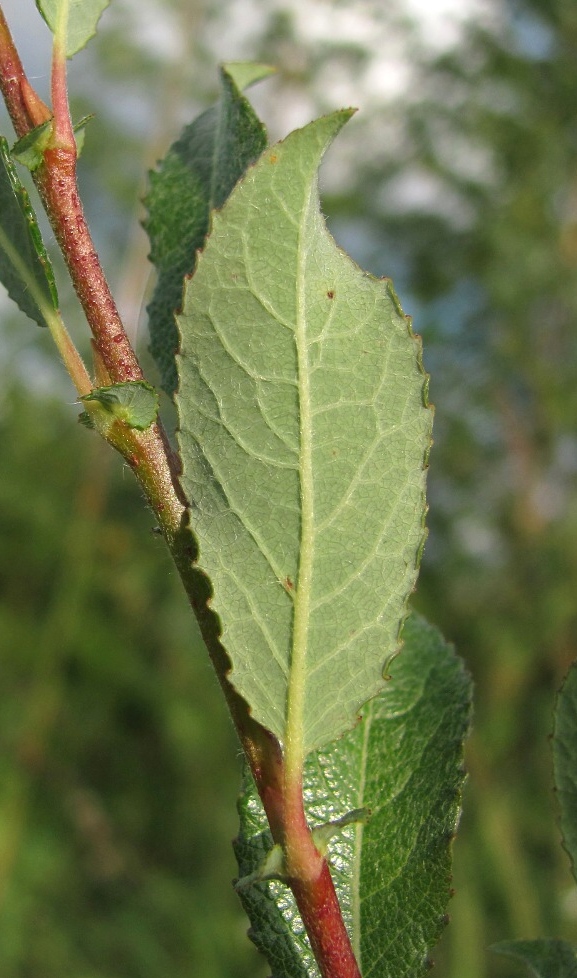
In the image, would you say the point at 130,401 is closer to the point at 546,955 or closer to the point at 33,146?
the point at 33,146

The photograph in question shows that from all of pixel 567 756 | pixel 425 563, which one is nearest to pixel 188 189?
pixel 567 756

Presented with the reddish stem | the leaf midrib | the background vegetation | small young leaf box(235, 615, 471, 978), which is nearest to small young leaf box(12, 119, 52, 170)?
the reddish stem

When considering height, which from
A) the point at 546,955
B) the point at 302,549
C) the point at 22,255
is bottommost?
the point at 546,955

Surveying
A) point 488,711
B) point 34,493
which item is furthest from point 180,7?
point 488,711

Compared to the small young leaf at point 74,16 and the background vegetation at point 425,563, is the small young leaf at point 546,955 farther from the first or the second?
the background vegetation at point 425,563

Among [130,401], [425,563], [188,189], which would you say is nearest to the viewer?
[130,401]

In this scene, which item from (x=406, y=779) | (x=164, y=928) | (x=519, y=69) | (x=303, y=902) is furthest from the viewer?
(x=519, y=69)

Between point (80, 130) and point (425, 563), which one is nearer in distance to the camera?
point (80, 130)

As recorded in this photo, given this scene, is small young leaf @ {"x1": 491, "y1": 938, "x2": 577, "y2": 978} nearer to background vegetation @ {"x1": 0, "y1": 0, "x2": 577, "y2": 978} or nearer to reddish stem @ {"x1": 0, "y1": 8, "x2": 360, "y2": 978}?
reddish stem @ {"x1": 0, "y1": 8, "x2": 360, "y2": 978}

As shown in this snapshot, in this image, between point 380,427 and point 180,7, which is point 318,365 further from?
point 180,7
